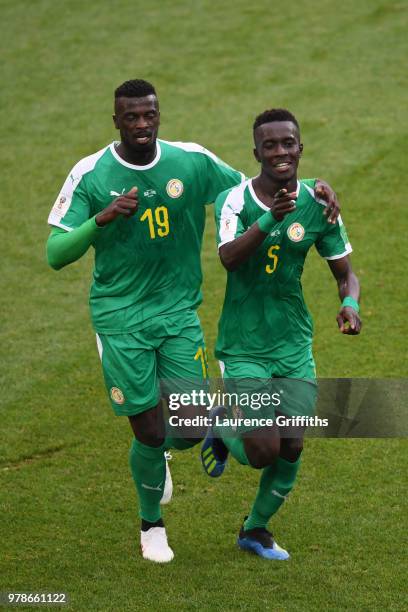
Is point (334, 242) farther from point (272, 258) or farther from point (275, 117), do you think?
point (275, 117)

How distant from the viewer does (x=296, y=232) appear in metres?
6.49

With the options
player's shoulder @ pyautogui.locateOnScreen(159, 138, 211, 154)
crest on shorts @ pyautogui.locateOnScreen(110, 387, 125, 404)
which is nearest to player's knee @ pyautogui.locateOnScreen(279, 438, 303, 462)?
crest on shorts @ pyautogui.locateOnScreen(110, 387, 125, 404)

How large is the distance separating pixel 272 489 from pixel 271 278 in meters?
1.22

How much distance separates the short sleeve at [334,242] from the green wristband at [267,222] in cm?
64

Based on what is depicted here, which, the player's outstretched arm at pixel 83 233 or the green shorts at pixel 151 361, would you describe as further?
the green shorts at pixel 151 361

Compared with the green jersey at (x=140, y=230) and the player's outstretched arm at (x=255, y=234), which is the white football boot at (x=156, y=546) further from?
the player's outstretched arm at (x=255, y=234)

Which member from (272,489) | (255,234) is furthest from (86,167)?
(272,489)

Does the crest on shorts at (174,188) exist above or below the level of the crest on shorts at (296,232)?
above

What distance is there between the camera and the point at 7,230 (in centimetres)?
1229

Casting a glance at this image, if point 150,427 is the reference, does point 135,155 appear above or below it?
above

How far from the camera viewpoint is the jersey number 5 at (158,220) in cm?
684

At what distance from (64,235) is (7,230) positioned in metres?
5.81

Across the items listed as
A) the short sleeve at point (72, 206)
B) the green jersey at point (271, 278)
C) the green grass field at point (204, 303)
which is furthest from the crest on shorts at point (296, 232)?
the green grass field at point (204, 303)

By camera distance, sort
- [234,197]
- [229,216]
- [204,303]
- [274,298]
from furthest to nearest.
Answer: [204,303] → [274,298] → [234,197] → [229,216]
